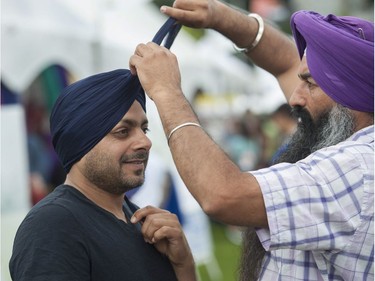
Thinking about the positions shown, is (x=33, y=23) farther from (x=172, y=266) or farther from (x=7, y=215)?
(x=172, y=266)

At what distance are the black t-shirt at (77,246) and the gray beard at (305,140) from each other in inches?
12.9

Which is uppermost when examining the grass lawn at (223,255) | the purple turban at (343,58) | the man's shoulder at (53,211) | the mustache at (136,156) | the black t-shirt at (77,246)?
the purple turban at (343,58)

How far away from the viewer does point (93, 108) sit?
2.72 m

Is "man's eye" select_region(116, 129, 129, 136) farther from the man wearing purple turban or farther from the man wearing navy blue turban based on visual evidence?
the man wearing purple turban

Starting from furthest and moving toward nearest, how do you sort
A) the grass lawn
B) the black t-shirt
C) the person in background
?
the grass lawn < the person in background < the black t-shirt

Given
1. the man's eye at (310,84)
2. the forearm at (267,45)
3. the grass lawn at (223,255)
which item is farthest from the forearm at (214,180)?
the grass lawn at (223,255)

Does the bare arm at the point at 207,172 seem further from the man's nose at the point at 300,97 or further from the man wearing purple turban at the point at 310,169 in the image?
the man's nose at the point at 300,97

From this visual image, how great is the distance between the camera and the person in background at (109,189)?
2512 mm

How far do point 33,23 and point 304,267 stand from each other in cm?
434

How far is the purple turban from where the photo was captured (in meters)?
2.27

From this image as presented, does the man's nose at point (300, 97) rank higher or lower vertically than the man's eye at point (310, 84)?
lower

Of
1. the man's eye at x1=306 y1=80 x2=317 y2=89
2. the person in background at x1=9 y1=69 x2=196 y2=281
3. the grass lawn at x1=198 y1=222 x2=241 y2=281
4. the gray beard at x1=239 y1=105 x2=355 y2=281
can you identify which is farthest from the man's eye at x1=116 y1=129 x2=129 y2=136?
the grass lawn at x1=198 y1=222 x2=241 y2=281

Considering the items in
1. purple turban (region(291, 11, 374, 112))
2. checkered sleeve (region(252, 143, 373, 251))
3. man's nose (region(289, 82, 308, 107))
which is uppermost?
purple turban (region(291, 11, 374, 112))

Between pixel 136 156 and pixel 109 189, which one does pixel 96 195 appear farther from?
pixel 136 156
